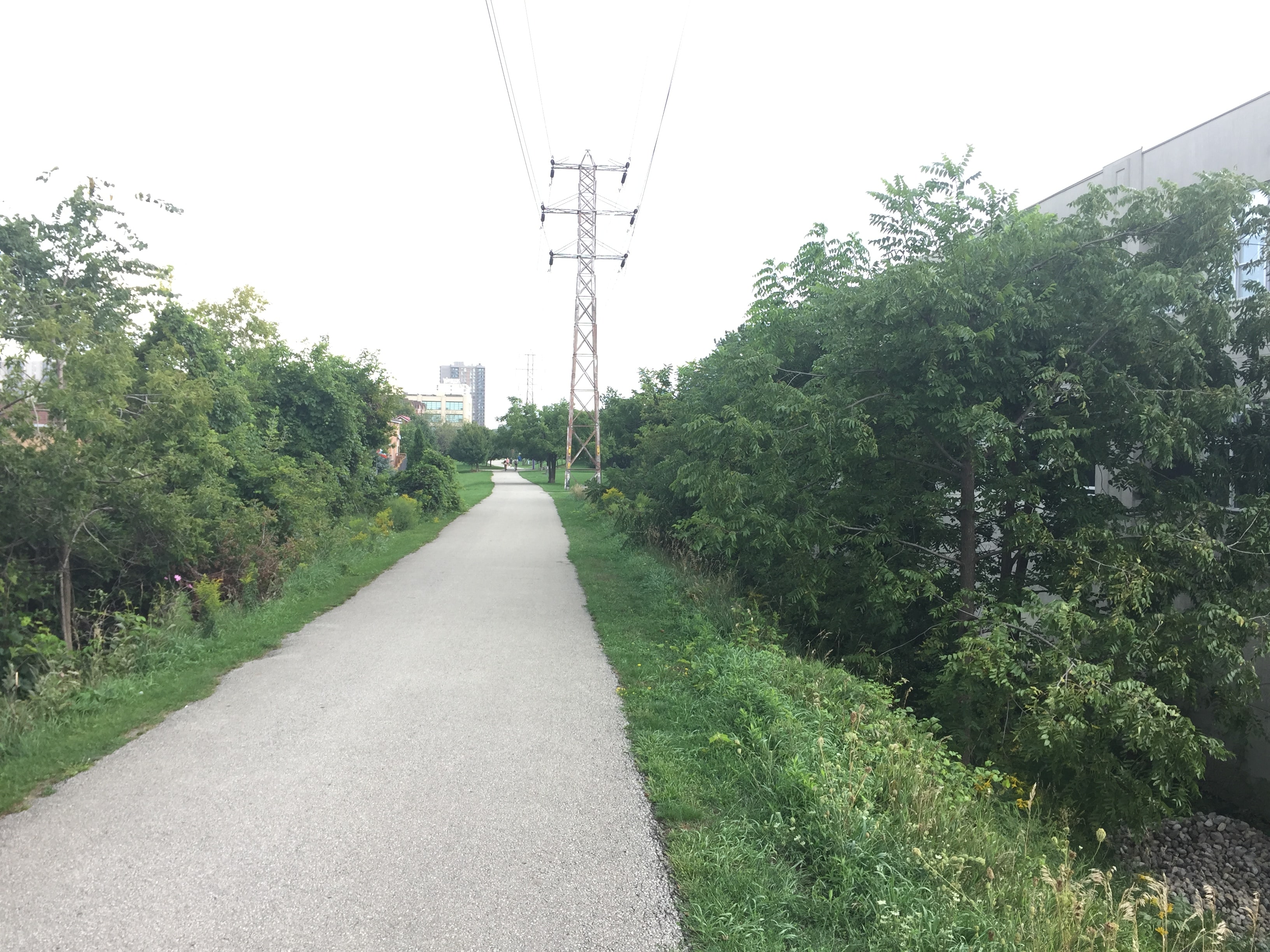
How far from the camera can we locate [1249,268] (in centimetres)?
722

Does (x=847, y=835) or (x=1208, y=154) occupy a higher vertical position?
(x=1208, y=154)

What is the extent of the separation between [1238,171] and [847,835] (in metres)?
10.2

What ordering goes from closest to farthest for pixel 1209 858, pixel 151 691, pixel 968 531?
pixel 151 691 < pixel 1209 858 < pixel 968 531

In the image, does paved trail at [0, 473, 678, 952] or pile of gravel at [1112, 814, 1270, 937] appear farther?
pile of gravel at [1112, 814, 1270, 937]

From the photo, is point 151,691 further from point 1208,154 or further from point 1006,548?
point 1208,154

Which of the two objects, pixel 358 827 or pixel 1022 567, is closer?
pixel 358 827

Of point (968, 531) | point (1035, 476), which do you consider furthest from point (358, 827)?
point (1035, 476)

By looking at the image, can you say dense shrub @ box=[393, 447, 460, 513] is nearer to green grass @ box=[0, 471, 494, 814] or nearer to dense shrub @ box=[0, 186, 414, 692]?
dense shrub @ box=[0, 186, 414, 692]

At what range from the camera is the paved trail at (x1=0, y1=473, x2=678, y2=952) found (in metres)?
3.09

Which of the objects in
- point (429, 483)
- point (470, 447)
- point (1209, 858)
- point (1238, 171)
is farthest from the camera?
point (470, 447)

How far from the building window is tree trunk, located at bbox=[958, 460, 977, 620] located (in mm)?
3184

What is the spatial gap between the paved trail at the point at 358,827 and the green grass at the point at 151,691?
21 cm

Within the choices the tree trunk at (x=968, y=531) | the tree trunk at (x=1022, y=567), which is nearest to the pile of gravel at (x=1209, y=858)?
the tree trunk at (x=1022, y=567)

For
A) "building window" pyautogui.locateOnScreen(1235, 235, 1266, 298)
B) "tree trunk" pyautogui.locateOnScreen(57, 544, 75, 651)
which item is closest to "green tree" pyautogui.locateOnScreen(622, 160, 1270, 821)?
"building window" pyautogui.locateOnScreen(1235, 235, 1266, 298)
